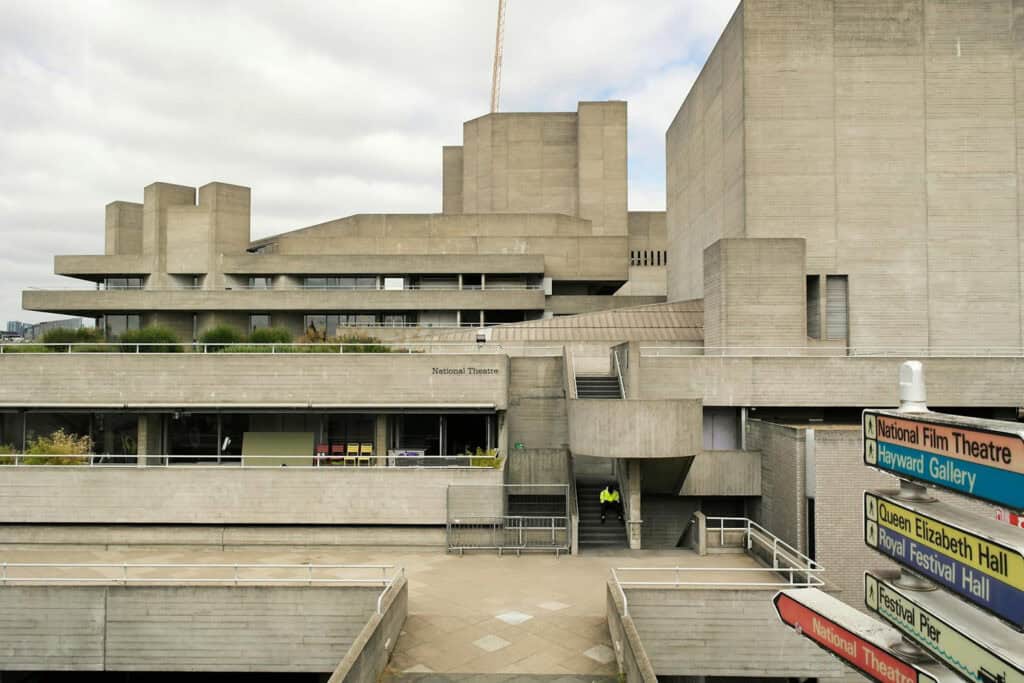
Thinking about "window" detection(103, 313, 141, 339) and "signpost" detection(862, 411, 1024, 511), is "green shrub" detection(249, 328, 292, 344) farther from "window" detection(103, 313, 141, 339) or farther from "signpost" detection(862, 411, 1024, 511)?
"signpost" detection(862, 411, 1024, 511)

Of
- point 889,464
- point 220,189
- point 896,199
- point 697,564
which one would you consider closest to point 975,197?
point 896,199

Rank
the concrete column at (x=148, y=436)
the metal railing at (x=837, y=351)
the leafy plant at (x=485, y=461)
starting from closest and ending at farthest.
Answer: the leafy plant at (x=485, y=461) < the concrete column at (x=148, y=436) < the metal railing at (x=837, y=351)

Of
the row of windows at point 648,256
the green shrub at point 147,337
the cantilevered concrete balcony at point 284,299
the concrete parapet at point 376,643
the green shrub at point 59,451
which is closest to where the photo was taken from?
the concrete parapet at point 376,643

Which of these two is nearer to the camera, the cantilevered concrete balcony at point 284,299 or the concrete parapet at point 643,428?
the concrete parapet at point 643,428

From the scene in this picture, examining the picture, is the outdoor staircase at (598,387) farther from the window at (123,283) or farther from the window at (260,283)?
the window at (123,283)

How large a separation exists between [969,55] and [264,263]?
44254mm

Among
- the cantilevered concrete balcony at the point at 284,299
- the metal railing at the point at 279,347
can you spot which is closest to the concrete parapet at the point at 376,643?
the metal railing at the point at 279,347

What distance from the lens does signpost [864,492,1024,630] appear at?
4.49 metres

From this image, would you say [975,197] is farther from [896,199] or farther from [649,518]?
[649,518]

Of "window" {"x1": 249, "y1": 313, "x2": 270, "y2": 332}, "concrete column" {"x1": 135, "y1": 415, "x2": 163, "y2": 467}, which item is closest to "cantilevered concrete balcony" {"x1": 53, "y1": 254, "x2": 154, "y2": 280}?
"window" {"x1": 249, "y1": 313, "x2": 270, "y2": 332}

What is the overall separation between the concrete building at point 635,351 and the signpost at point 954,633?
6.76 metres

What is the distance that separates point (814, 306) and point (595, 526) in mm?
A: 16757

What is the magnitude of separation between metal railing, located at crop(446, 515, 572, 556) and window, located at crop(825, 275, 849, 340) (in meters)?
17.9

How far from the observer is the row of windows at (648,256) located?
63.8 m
